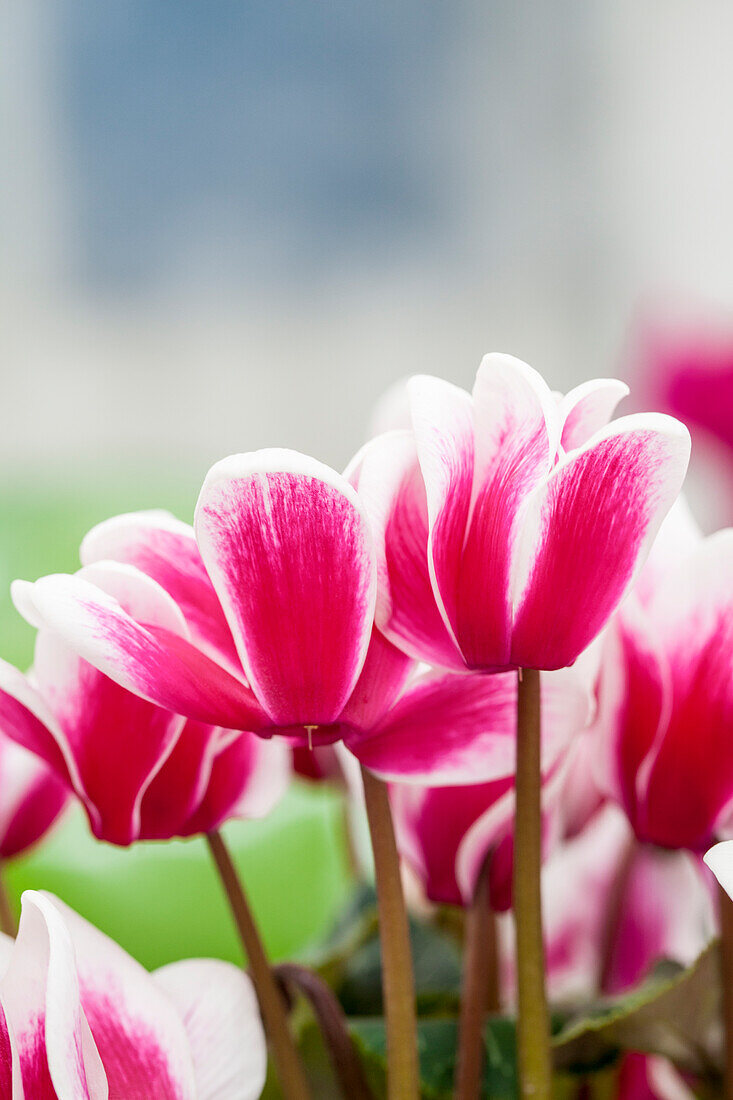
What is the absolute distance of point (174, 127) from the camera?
247cm

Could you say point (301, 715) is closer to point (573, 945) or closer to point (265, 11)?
point (573, 945)

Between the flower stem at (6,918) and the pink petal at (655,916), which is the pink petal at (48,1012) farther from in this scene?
the pink petal at (655,916)

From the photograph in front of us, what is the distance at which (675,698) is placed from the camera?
0.75 feet

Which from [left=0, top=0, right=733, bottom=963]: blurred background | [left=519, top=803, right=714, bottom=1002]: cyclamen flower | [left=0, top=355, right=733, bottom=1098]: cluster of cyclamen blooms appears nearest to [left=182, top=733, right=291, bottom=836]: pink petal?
[left=0, top=355, right=733, bottom=1098]: cluster of cyclamen blooms

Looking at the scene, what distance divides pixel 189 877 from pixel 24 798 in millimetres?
176

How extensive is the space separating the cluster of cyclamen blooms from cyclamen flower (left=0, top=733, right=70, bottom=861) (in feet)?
0.16

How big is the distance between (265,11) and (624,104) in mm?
688

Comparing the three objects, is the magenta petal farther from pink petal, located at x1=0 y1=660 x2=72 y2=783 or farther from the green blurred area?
the green blurred area

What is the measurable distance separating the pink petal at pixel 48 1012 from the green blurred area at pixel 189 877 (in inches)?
7.5

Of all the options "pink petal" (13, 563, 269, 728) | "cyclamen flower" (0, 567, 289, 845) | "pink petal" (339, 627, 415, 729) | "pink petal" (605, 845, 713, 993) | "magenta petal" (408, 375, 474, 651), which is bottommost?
"pink petal" (605, 845, 713, 993)

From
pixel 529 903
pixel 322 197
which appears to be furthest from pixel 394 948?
pixel 322 197

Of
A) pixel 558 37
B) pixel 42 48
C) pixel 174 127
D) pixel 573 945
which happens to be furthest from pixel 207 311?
pixel 573 945

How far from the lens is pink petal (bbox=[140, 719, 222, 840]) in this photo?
229mm

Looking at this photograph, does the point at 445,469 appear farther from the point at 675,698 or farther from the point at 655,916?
the point at 655,916
